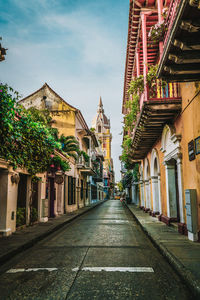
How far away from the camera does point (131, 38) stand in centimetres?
1236

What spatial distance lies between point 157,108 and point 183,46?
4026 millimetres

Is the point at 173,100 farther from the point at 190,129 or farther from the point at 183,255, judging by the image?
the point at 183,255

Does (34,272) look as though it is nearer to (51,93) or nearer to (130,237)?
(130,237)

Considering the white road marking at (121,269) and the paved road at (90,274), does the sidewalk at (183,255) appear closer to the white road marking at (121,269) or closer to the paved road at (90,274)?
the paved road at (90,274)

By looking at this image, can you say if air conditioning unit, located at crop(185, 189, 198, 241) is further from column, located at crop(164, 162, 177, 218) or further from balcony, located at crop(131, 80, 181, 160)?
column, located at crop(164, 162, 177, 218)

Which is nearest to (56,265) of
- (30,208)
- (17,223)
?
(17,223)

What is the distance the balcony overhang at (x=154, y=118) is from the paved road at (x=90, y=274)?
4593mm

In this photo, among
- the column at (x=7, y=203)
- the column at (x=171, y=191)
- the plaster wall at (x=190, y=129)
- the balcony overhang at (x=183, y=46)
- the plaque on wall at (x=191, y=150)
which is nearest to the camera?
the balcony overhang at (x=183, y=46)

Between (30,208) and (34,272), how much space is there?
20.6ft

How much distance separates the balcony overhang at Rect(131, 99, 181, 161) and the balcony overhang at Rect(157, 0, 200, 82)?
2.44 m

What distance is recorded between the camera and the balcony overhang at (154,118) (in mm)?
8484

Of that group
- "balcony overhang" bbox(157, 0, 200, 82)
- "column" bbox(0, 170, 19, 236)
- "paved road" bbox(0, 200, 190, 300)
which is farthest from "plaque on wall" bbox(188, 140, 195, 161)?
"column" bbox(0, 170, 19, 236)

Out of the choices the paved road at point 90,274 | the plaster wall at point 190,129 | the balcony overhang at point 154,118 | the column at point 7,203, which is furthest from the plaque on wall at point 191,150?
the column at point 7,203

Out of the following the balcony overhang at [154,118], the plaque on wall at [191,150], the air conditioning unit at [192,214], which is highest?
the balcony overhang at [154,118]
